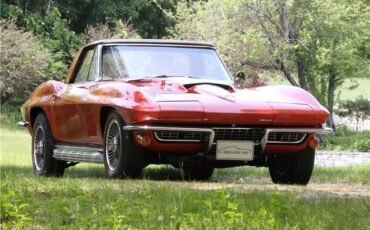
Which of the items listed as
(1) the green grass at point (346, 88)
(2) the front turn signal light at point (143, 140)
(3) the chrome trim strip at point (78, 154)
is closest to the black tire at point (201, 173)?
(3) the chrome trim strip at point (78, 154)

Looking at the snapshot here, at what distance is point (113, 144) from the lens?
27.1 feet

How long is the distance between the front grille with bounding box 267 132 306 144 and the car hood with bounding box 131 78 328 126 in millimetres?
135

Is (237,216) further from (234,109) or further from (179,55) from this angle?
(179,55)

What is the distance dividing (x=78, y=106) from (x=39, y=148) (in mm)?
1414

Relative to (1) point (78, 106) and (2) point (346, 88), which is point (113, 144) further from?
(2) point (346, 88)

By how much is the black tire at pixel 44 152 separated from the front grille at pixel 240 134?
2653 millimetres

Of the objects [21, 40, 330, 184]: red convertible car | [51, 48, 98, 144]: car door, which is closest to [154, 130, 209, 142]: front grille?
[21, 40, 330, 184]: red convertible car

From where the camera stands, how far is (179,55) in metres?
9.55

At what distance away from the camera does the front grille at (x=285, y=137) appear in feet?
26.7

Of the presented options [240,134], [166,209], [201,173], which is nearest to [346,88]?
[201,173]

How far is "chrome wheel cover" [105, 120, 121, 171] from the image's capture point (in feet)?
26.6

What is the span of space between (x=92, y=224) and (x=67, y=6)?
2022 inches

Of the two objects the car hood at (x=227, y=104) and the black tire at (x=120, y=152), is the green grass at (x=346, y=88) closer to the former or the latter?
the car hood at (x=227, y=104)

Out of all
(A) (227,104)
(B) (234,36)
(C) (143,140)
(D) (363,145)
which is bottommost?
(D) (363,145)
